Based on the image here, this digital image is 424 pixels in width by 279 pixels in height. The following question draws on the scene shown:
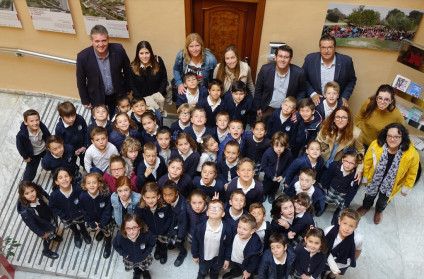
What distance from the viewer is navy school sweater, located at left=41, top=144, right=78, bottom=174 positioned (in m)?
4.33

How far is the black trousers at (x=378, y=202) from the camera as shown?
4535 millimetres

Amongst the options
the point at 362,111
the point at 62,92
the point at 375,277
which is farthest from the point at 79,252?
the point at 362,111

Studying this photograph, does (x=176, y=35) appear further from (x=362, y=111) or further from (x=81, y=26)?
(x=362, y=111)

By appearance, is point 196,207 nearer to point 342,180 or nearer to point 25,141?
point 342,180

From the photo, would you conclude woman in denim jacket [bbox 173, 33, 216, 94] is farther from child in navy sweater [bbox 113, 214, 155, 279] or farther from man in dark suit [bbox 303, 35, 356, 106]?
child in navy sweater [bbox 113, 214, 155, 279]

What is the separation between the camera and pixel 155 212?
12.8 feet

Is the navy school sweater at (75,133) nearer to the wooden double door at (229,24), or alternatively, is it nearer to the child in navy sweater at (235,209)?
the wooden double door at (229,24)

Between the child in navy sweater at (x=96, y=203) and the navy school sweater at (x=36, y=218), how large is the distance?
39 cm

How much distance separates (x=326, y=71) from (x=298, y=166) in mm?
1248

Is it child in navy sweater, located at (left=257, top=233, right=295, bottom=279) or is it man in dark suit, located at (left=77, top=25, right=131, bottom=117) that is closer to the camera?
child in navy sweater, located at (left=257, top=233, right=295, bottom=279)

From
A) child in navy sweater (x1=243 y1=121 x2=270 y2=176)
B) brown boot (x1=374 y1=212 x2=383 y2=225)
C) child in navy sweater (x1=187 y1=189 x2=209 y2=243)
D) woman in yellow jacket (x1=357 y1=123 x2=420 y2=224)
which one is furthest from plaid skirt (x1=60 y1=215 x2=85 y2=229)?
brown boot (x1=374 y1=212 x2=383 y2=225)

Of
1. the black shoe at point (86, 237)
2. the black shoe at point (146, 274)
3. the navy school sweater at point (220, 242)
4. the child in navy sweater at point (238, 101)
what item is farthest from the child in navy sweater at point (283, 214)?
the black shoe at point (86, 237)

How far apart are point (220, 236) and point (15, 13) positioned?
150 inches

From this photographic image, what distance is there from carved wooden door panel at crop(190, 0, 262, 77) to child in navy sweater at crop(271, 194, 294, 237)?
2.07 meters
